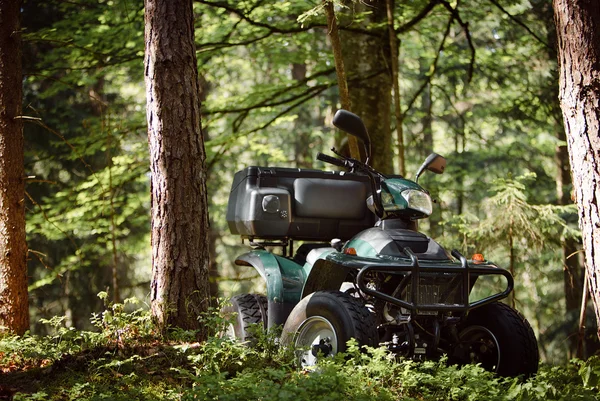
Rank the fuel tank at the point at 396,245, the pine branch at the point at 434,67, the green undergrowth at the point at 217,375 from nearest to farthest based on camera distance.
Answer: the green undergrowth at the point at 217,375 < the fuel tank at the point at 396,245 < the pine branch at the point at 434,67

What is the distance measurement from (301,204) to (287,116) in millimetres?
6819

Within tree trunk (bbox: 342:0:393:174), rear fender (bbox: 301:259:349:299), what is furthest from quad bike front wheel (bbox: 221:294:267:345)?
tree trunk (bbox: 342:0:393:174)

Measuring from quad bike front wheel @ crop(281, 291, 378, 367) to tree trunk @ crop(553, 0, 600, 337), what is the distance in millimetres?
1700

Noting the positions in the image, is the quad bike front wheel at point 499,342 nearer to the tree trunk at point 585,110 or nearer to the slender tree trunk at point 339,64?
the tree trunk at point 585,110

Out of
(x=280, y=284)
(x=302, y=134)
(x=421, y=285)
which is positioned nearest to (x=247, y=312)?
(x=280, y=284)

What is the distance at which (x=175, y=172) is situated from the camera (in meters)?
5.54

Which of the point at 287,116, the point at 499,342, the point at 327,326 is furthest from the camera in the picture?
the point at 287,116

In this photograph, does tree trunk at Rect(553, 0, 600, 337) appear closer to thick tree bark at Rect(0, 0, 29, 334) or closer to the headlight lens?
the headlight lens

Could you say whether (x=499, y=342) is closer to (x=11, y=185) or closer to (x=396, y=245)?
A: (x=396, y=245)

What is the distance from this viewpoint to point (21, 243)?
6.93 m

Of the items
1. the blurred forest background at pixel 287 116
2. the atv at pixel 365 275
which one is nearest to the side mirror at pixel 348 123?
the atv at pixel 365 275

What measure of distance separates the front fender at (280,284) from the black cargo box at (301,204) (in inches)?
11.8

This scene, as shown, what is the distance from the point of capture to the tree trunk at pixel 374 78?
371 inches

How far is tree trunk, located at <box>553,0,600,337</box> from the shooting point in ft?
16.1
